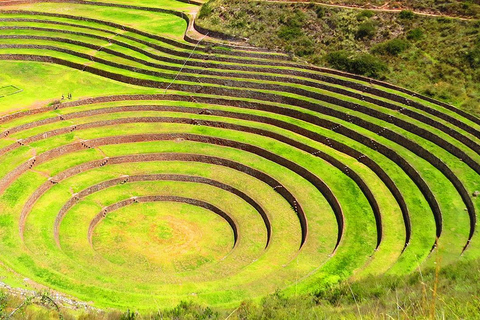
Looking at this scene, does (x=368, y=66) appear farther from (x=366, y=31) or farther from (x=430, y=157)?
(x=430, y=157)

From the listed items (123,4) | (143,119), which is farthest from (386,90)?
(123,4)

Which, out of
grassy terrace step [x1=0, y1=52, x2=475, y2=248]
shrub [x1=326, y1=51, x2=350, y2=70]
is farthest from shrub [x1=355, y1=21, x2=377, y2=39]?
grassy terrace step [x1=0, y1=52, x2=475, y2=248]

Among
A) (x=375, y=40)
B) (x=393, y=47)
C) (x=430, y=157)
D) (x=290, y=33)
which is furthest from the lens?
(x=290, y=33)

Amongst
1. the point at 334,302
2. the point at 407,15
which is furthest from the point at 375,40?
the point at 334,302

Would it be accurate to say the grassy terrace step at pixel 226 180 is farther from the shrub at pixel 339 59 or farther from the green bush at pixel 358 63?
the shrub at pixel 339 59

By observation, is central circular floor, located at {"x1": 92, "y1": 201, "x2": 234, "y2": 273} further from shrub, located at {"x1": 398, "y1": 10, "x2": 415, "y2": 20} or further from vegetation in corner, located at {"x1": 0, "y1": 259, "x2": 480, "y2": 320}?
shrub, located at {"x1": 398, "y1": 10, "x2": 415, "y2": 20}

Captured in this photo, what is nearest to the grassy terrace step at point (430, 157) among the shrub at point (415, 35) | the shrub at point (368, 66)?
the shrub at point (368, 66)

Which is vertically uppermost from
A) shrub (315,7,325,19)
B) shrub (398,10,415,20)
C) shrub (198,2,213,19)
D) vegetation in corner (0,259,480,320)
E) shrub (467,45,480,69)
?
shrub (398,10,415,20)
